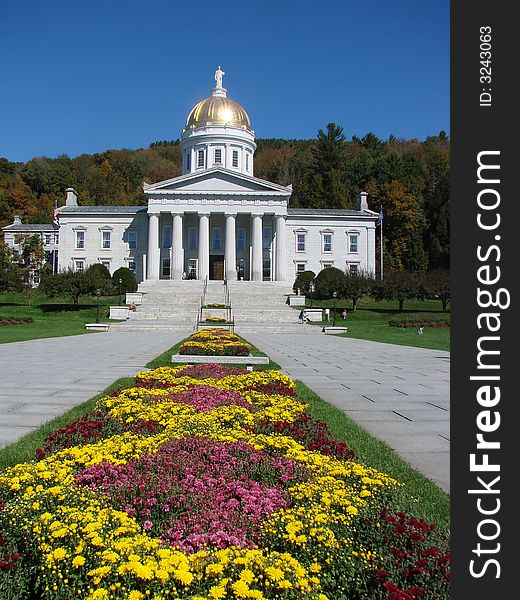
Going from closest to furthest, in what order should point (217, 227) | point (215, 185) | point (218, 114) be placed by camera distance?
point (215, 185), point (217, 227), point (218, 114)

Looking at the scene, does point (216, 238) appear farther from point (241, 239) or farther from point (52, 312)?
point (52, 312)

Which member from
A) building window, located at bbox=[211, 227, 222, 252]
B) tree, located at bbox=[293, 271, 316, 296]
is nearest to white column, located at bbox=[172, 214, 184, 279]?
building window, located at bbox=[211, 227, 222, 252]

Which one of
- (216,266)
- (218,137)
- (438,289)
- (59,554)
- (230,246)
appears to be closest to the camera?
(59,554)

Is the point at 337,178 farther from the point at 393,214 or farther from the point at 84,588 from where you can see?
the point at 84,588

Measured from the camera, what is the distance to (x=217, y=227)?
67562 millimetres

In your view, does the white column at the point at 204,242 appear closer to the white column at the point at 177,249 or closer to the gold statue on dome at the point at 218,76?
the white column at the point at 177,249

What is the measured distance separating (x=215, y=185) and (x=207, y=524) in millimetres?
61235

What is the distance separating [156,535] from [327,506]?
129 centimetres

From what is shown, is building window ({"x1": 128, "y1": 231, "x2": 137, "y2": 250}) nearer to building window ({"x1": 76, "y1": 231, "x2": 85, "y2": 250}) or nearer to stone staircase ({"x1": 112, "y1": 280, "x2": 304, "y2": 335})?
building window ({"x1": 76, "y1": 231, "x2": 85, "y2": 250})

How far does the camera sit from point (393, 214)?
81.3 metres

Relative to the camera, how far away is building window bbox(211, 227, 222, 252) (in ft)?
221

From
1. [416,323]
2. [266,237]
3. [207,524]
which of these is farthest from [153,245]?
[207,524]

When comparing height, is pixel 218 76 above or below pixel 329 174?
above

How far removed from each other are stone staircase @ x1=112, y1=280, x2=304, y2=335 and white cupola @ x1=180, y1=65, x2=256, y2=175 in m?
20.3
